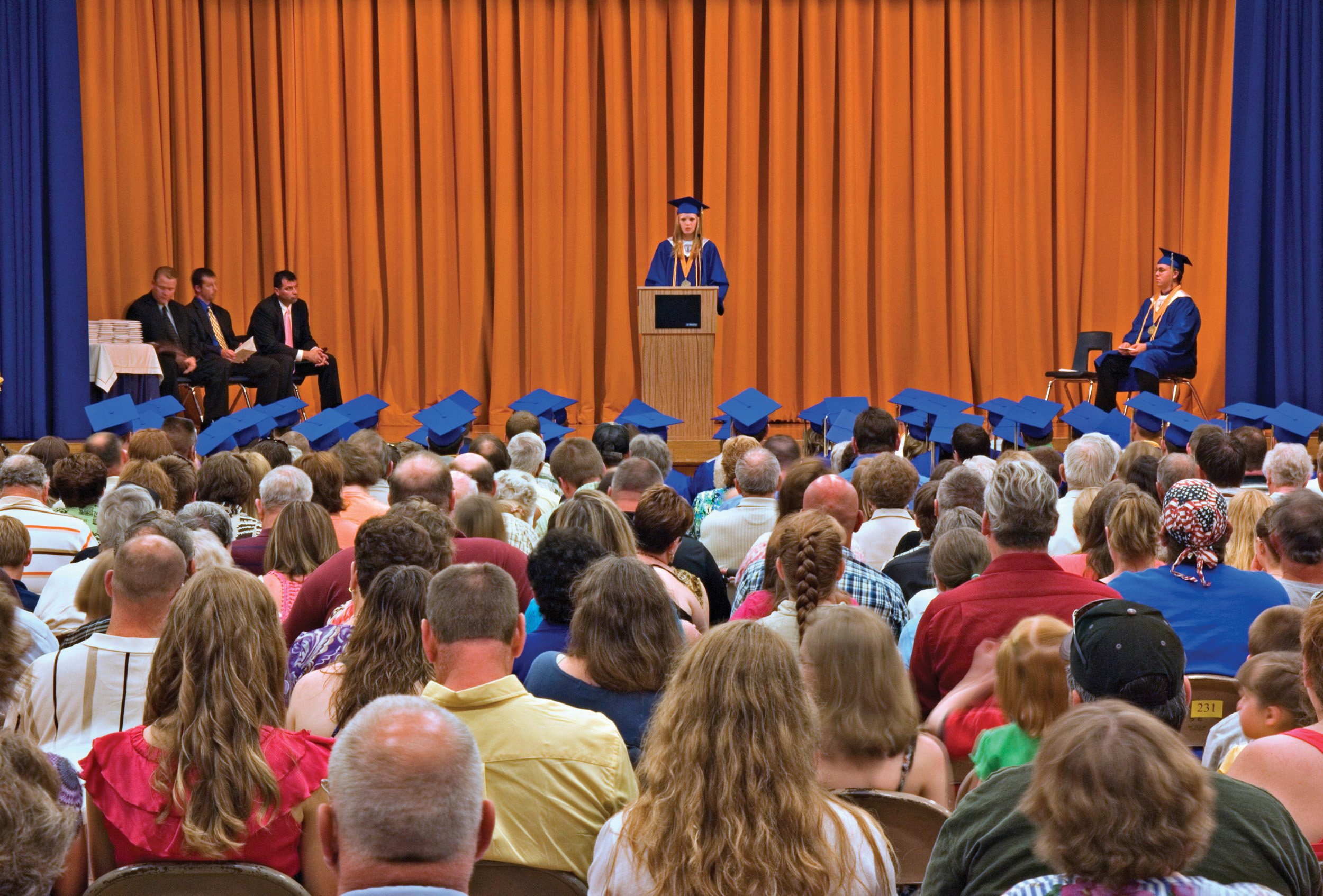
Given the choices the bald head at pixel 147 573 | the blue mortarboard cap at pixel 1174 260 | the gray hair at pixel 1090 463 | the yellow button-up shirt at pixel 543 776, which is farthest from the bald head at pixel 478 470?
the blue mortarboard cap at pixel 1174 260

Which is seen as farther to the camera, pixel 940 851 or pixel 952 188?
pixel 952 188

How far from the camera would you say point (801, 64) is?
43.6 ft

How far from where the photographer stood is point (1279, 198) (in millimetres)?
11539

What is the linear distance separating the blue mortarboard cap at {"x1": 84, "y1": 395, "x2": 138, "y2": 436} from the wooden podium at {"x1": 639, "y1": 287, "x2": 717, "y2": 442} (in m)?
3.70

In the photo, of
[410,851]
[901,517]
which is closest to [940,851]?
[410,851]

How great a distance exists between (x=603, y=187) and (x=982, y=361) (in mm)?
4015

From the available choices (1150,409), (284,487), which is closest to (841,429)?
(1150,409)

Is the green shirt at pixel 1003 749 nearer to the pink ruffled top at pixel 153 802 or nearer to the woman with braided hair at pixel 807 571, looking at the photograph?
the woman with braided hair at pixel 807 571

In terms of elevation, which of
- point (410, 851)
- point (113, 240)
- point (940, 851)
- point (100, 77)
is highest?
point (100, 77)

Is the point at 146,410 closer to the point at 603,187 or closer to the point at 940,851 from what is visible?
the point at 603,187

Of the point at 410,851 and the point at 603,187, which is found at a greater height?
the point at 603,187

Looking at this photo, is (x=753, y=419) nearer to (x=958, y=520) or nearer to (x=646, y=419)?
(x=646, y=419)

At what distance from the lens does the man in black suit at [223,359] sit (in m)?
11.1

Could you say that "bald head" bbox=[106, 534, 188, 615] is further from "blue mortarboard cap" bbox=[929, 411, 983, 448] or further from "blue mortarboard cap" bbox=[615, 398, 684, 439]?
"blue mortarboard cap" bbox=[615, 398, 684, 439]
